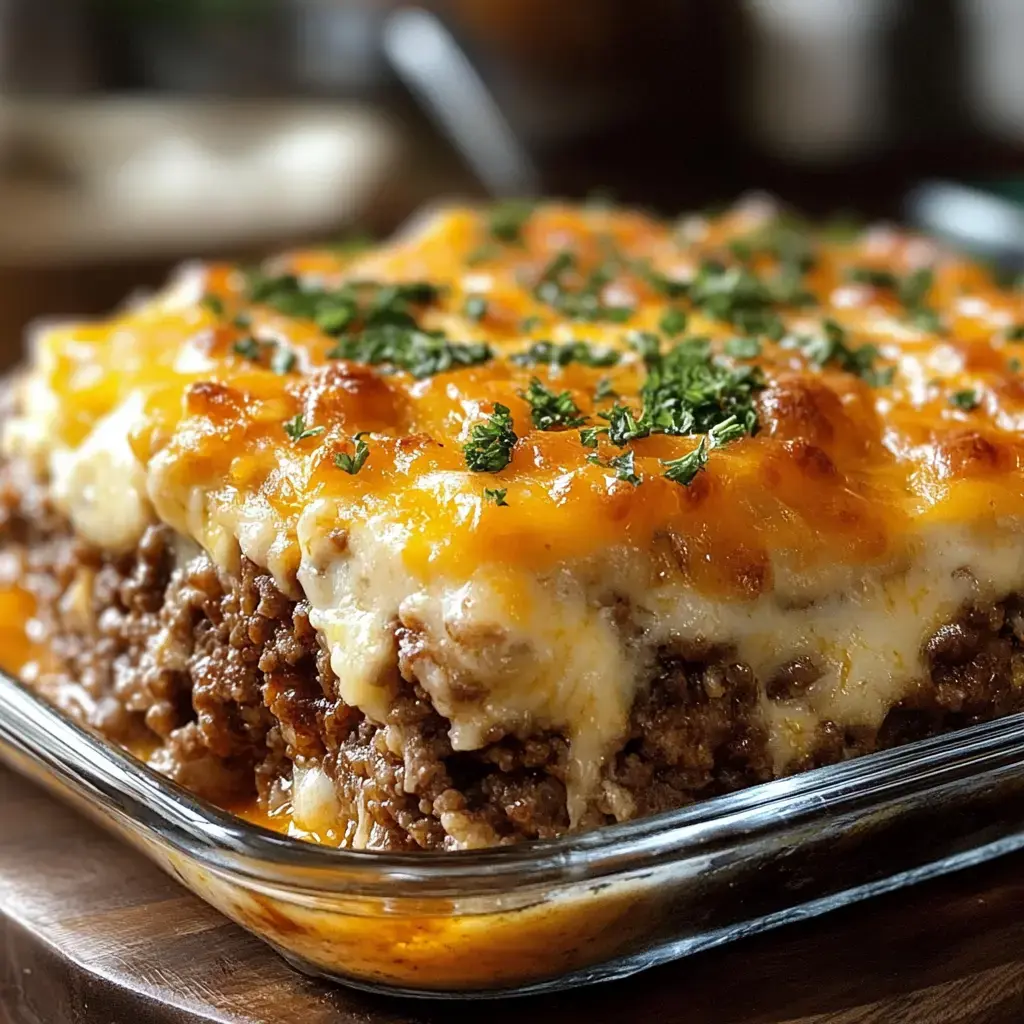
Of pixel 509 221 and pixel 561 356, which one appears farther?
pixel 509 221

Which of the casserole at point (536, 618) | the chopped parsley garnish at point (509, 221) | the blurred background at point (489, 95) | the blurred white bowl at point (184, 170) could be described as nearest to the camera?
the casserole at point (536, 618)

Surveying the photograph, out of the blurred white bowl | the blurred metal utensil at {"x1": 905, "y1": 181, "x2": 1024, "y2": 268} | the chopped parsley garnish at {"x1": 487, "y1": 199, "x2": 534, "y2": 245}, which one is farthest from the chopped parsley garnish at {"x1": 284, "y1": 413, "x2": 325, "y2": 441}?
the blurred white bowl

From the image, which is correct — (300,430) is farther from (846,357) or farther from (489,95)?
(489,95)

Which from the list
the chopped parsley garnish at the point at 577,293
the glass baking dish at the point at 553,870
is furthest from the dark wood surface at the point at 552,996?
the chopped parsley garnish at the point at 577,293

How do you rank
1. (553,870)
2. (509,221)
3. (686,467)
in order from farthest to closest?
(509,221), (686,467), (553,870)

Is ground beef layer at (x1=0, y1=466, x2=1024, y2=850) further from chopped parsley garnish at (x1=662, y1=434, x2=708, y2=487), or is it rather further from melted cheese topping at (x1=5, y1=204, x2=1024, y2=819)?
chopped parsley garnish at (x1=662, y1=434, x2=708, y2=487)

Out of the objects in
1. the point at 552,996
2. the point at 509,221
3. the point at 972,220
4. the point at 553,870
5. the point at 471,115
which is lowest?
the point at 552,996

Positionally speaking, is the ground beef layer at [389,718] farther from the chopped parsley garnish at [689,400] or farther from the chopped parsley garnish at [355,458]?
the chopped parsley garnish at [689,400]

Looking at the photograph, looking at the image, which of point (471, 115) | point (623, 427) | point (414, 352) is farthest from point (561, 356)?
point (471, 115)
